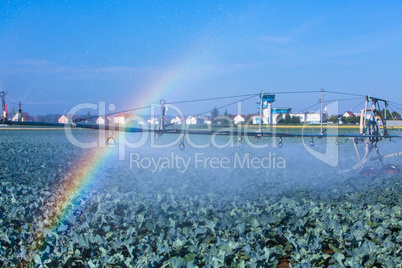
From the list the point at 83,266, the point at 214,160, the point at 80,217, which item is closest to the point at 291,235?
the point at 83,266

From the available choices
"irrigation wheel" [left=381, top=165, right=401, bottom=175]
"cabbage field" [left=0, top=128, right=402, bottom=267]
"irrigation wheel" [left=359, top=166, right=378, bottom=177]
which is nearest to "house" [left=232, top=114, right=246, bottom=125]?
"cabbage field" [left=0, top=128, right=402, bottom=267]

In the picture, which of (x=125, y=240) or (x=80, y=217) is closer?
(x=125, y=240)

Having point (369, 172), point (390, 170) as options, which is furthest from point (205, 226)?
point (390, 170)

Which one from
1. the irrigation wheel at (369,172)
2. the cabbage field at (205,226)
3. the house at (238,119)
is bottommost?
the cabbage field at (205,226)

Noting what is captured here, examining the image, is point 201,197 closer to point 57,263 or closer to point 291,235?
point 291,235

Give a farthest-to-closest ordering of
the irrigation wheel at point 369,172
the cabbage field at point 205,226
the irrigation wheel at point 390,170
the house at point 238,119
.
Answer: the house at point 238,119 → the irrigation wheel at point 390,170 → the irrigation wheel at point 369,172 → the cabbage field at point 205,226

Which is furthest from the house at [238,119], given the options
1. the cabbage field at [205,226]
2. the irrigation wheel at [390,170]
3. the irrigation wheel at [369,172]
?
the irrigation wheel at [390,170]

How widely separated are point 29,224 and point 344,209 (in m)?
5.92

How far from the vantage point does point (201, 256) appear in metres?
4.89

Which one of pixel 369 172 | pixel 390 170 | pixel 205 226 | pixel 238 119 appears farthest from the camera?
pixel 238 119

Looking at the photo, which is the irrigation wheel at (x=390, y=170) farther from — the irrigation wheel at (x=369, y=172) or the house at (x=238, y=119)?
the house at (x=238, y=119)

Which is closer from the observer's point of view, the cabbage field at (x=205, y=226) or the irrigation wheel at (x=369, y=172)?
the cabbage field at (x=205, y=226)

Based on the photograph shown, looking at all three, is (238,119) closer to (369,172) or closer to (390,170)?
(369,172)

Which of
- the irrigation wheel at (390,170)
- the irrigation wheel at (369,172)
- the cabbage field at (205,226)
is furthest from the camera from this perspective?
the irrigation wheel at (390,170)
